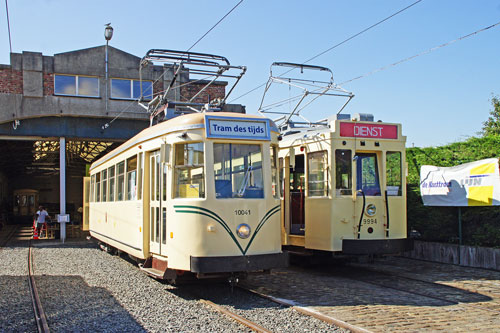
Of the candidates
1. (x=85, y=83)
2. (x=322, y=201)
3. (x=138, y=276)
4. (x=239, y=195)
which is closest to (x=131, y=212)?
(x=138, y=276)

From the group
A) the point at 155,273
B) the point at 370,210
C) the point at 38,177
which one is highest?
the point at 38,177

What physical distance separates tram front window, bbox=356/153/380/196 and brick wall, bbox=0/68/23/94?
13.4 m

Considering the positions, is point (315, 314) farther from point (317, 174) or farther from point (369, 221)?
point (317, 174)

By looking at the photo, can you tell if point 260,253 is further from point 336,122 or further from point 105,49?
point 105,49

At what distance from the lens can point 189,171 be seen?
787 centimetres

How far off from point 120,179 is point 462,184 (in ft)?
24.2

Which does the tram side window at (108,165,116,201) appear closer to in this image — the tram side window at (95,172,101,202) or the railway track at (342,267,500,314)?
the tram side window at (95,172,101,202)

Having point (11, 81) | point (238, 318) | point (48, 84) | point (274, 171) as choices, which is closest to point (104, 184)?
point (274, 171)

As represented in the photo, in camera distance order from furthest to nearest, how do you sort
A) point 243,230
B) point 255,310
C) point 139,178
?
point 139,178, point 243,230, point 255,310

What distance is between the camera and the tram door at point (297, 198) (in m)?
11.0

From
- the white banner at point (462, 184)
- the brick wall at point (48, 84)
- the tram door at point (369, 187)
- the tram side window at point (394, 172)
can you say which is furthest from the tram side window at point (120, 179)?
the brick wall at point (48, 84)

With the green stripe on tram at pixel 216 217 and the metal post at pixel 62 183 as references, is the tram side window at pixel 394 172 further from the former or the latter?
the metal post at pixel 62 183

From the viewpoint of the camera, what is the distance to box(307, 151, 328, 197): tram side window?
10.2 m

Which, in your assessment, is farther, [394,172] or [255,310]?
[394,172]
